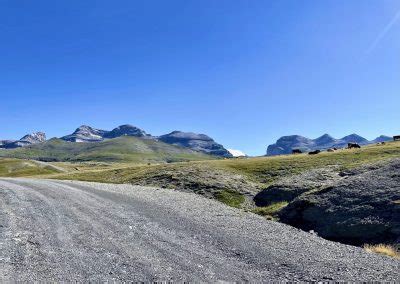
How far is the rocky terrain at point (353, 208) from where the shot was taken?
86.3ft

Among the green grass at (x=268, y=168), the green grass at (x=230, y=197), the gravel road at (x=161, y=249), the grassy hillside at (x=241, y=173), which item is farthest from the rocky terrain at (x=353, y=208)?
the green grass at (x=268, y=168)

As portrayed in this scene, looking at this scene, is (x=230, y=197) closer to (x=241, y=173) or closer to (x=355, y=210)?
(x=241, y=173)

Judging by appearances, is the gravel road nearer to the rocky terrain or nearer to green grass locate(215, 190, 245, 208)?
the rocky terrain

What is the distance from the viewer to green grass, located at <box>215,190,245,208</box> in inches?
1628

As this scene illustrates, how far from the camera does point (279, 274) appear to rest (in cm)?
1368

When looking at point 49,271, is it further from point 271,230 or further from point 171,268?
point 271,230

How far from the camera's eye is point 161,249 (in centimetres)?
1627

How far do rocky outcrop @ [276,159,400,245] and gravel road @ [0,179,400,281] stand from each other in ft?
20.5

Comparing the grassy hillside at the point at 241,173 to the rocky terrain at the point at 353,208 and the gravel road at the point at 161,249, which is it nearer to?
the rocky terrain at the point at 353,208

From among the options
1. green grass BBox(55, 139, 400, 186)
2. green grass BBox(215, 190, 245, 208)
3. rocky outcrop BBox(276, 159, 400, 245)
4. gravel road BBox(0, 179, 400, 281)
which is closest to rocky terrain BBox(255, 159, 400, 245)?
rocky outcrop BBox(276, 159, 400, 245)

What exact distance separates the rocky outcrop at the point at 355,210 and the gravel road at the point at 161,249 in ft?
20.5

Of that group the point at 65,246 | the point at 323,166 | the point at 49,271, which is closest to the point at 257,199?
the point at 323,166

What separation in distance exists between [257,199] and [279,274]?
1166 inches

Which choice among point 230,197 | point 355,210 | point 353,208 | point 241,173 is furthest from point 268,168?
point 355,210
